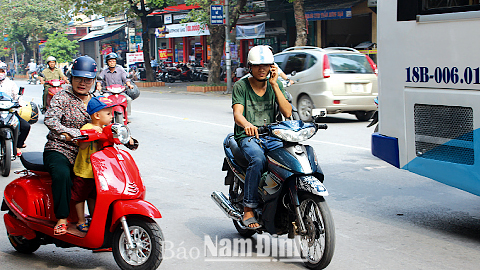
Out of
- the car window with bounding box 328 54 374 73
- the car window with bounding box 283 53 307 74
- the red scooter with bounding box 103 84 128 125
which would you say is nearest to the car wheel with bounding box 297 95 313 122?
the car window with bounding box 283 53 307 74

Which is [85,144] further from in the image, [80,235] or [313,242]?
[313,242]

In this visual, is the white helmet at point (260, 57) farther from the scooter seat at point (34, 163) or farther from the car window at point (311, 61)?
the car window at point (311, 61)

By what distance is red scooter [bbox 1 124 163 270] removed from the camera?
12.7ft

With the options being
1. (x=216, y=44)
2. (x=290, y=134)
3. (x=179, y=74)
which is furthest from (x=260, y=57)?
(x=179, y=74)

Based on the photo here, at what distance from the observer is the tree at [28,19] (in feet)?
179

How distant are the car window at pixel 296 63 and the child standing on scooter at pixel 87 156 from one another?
9.78 meters

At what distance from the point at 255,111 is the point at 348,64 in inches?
354

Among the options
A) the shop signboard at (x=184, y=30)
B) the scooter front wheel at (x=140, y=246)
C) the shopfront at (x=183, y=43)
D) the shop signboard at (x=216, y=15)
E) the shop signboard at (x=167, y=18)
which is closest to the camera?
the scooter front wheel at (x=140, y=246)

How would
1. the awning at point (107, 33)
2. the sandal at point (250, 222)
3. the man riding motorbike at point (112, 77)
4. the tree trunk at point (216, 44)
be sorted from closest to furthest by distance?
the sandal at point (250, 222)
the man riding motorbike at point (112, 77)
the tree trunk at point (216, 44)
the awning at point (107, 33)

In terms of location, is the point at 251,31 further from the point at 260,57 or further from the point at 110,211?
the point at 110,211

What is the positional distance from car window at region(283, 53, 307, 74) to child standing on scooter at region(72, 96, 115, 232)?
32.1 ft

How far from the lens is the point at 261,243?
5000 millimetres

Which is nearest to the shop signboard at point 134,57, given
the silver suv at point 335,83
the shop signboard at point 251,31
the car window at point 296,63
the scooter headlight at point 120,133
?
the shop signboard at point 251,31

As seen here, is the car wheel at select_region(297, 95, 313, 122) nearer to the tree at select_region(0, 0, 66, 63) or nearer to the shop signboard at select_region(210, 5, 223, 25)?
the shop signboard at select_region(210, 5, 223, 25)
